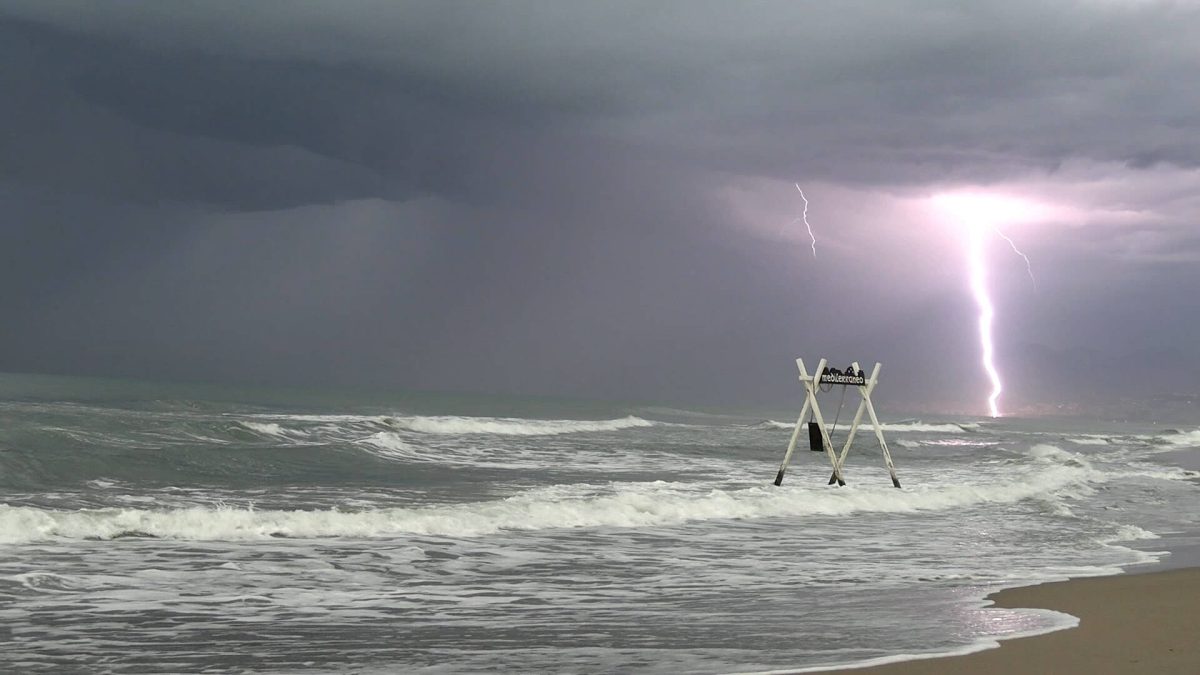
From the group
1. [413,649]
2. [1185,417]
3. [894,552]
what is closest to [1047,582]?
[894,552]

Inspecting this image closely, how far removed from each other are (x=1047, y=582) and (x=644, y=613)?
15.8ft

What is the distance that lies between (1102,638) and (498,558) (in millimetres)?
6907

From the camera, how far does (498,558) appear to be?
40.3ft

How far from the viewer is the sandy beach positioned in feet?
21.1

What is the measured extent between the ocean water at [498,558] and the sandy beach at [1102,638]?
1.05 feet

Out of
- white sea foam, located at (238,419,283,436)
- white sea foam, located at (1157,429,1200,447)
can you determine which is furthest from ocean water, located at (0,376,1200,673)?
white sea foam, located at (1157,429,1200,447)

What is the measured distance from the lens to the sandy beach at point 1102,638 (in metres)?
6.43

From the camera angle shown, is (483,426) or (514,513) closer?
(514,513)

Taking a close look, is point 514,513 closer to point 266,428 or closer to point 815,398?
point 815,398

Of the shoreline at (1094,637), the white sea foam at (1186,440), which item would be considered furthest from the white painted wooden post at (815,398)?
the white sea foam at (1186,440)

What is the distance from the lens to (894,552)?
13.7m

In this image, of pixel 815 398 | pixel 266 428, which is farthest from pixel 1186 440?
pixel 266 428

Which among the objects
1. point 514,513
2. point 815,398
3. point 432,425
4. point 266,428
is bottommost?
point 514,513

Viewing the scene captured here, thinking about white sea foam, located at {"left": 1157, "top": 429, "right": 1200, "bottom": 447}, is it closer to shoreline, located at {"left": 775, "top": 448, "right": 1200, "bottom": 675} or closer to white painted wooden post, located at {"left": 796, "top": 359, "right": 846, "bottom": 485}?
white painted wooden post, located at {"left": 796, "top": 359, "right": 846, "bottom": 485}
